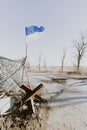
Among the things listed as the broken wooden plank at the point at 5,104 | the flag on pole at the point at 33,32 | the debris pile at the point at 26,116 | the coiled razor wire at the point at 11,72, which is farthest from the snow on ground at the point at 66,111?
the flag on pole at the point at 33,32

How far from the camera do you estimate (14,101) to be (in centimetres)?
923

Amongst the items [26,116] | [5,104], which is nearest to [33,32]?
[5,104]

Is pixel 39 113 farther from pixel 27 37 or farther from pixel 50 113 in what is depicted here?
pixel 27 37

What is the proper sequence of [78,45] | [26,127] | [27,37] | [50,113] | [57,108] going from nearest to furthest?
[26,127] < [50,113] < [57,108] < [27,37] < [78,45]

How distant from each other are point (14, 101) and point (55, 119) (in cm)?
244

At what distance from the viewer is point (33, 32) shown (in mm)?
9758

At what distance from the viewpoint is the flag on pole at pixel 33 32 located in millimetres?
9641

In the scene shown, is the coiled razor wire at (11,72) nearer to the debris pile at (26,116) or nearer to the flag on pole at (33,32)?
the debris pile at (26,116)

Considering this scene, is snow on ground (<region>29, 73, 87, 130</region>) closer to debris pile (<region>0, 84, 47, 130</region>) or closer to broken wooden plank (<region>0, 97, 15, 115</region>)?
debris pile (<region>0, 84, 47, 130</region>)

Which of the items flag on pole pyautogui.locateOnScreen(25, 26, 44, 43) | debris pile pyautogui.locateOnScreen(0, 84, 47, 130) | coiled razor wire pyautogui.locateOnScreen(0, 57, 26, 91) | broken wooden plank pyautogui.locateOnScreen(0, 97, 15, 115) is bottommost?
debris pile pyautogui.locateOnScreen(0, 84, 47, 130)

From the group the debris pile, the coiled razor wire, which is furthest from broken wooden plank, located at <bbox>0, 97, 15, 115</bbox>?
the coiled razor wire

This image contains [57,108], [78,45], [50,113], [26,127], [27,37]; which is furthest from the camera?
[78,45]

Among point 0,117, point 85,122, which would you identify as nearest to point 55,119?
point 85,122

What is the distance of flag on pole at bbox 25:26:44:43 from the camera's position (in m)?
9.64
